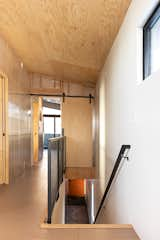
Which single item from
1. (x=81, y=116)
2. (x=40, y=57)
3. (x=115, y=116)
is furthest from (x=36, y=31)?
(x=81, y=116)

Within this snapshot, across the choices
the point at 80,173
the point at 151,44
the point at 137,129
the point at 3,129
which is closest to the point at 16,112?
the point at 3,129

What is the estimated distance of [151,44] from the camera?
199 centimetres

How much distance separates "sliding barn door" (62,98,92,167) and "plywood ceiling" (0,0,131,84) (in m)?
1.96

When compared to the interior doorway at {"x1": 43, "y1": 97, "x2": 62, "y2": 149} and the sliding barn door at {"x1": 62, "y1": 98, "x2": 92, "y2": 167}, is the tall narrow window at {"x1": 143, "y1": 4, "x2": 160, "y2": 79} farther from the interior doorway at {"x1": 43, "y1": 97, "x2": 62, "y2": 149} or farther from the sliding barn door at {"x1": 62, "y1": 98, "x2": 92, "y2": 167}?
the interior doorway at {"x1": 43, "y1": 97, "x2": 62, "y2": 149}

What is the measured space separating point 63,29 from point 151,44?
5.48ft

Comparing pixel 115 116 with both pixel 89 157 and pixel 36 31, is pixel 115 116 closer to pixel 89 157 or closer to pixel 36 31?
pixel 36 31

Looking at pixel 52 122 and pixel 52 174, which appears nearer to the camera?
pixel 52 174

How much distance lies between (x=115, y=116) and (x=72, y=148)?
3.95 meters

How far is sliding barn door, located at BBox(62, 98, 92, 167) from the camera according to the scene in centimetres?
701

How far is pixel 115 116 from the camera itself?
10.7 ft

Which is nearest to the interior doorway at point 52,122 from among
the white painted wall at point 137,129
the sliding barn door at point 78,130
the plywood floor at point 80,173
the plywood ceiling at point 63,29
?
the sliding barn door at point 78,130

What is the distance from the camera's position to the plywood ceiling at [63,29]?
254 centimetres

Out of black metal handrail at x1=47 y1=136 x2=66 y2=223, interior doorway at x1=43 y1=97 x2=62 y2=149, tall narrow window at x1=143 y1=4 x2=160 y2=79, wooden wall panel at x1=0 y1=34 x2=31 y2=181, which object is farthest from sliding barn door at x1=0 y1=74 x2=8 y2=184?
interior doorway at x1=43 y1=97 x2=62 y2=149

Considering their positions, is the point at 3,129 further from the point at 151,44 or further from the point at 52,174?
the point at 151,44
